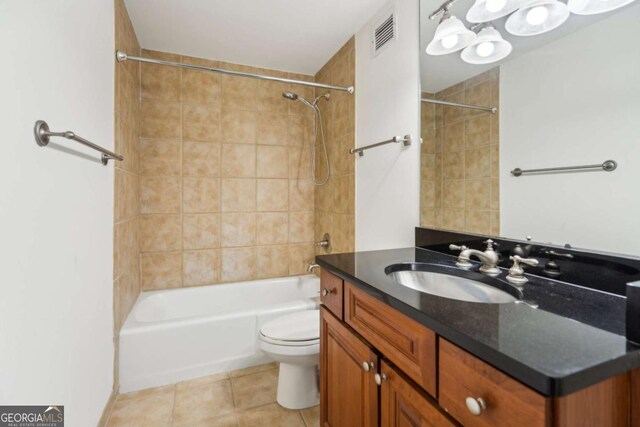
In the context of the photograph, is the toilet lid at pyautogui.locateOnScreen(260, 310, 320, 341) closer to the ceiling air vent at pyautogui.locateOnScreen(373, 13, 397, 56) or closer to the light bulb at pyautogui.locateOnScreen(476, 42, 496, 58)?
the light bulb at pyautogui.locateOnScreen(476, 42, 496, 58)

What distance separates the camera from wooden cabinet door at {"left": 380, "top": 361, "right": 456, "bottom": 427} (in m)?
0.67

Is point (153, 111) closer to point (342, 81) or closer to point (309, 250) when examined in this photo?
point (342, 81)

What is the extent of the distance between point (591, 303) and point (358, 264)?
0.66 metres

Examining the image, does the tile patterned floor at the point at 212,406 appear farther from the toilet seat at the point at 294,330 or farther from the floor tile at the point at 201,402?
the toilet seat at the point at 294,330

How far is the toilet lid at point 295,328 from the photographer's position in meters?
1.56

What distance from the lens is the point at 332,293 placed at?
115 cm

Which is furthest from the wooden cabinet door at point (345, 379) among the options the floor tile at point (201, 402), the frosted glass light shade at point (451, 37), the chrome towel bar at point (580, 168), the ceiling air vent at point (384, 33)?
the ceiling air vent at point (384, 33)

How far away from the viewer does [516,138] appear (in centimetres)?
109

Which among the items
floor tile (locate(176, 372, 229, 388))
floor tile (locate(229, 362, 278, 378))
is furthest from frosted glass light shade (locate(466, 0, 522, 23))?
floor tile (locate(176, 372, 229, 388))

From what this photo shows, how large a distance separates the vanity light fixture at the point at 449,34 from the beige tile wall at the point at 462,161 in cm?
18

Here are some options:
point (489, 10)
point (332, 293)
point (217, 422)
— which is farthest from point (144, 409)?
point (489, 10)

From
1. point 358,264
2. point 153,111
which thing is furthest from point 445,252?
point 153,111

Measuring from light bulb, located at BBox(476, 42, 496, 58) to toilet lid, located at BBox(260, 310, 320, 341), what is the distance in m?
1.51

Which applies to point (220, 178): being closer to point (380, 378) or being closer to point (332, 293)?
point (332, 293)
